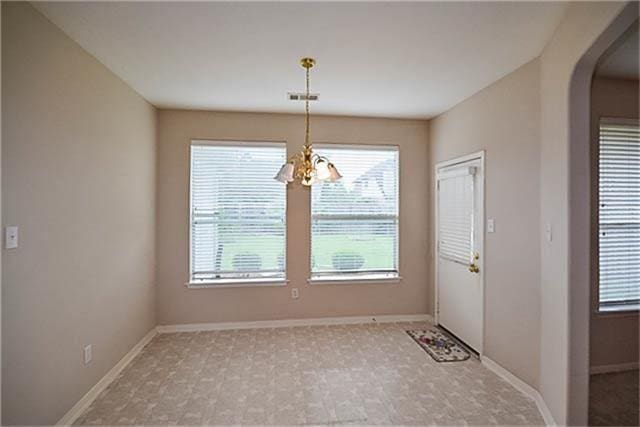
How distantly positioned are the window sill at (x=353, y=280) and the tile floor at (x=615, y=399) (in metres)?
2.20

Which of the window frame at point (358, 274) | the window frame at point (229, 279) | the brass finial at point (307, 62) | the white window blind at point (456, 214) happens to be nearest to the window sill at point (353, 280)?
the window frame at point (358, 274)

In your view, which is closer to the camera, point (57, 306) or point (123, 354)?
point (57, 306)

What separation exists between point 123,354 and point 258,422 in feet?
5.60

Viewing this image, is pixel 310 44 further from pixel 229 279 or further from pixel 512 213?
pixel 229 279

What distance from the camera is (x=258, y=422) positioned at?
7.58ft

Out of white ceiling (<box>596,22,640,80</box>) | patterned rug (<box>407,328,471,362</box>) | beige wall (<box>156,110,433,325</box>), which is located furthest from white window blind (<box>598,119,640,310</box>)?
beige wall (<box>156,110,433,325</box>)

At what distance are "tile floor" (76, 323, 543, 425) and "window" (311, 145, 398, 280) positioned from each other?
38.8 inches

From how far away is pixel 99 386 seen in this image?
2.71 meters

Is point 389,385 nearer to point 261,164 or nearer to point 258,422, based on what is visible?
point 258,422

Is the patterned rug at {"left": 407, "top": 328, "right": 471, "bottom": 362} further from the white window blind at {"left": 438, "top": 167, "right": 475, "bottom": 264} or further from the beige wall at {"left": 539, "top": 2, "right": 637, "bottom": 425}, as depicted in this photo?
the beige wall at {"left": 539, "top": 2, "right": 637, "bottom": 425}

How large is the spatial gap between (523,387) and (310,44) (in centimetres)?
322

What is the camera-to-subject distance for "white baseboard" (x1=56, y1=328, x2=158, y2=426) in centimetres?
233

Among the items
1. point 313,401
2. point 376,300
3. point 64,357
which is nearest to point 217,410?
point 313,401

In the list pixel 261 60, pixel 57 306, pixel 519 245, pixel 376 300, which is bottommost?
pixel 376 300
